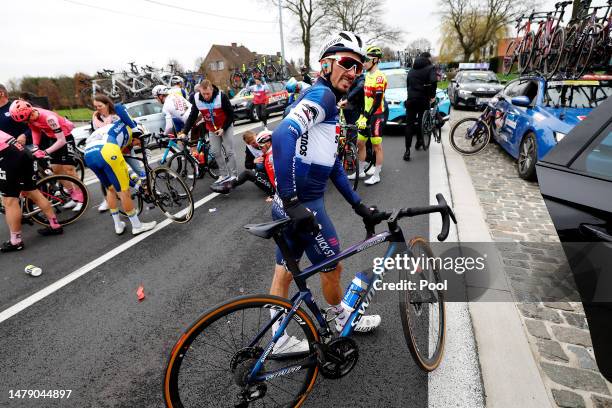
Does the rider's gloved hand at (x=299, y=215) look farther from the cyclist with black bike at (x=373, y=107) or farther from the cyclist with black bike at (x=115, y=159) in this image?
the cyclist with black bike at (x=373, y=107)

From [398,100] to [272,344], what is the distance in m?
9.25

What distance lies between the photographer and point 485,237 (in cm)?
382

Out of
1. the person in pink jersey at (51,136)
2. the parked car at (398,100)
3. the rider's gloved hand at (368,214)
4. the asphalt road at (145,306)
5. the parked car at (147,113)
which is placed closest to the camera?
the rider's gloved hand at (368,214)

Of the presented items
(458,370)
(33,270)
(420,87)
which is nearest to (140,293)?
(33,270)

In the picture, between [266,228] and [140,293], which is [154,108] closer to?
[140,293]

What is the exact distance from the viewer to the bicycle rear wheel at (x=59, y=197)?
513cm

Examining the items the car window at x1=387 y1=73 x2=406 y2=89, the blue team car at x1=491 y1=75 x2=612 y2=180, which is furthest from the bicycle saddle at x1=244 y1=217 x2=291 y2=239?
the car window at x1=387 y1=73 x2=406 y2=89

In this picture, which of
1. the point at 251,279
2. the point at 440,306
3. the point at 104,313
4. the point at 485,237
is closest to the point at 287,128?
the point at 440,306

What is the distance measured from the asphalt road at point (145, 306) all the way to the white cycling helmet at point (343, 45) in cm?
133

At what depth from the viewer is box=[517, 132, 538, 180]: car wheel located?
5414 mm

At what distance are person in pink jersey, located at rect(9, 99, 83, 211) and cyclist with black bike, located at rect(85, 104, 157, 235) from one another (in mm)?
1346

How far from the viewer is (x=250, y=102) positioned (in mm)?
15195

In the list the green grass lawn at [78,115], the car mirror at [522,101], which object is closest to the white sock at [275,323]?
the car mirror at [522,101]

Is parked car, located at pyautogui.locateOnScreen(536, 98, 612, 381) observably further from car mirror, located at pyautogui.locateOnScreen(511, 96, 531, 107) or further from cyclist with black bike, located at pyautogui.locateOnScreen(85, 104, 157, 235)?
cyclist with black bike, located at pyautogui.locateOnScreen(85, 104, 157, 235)
